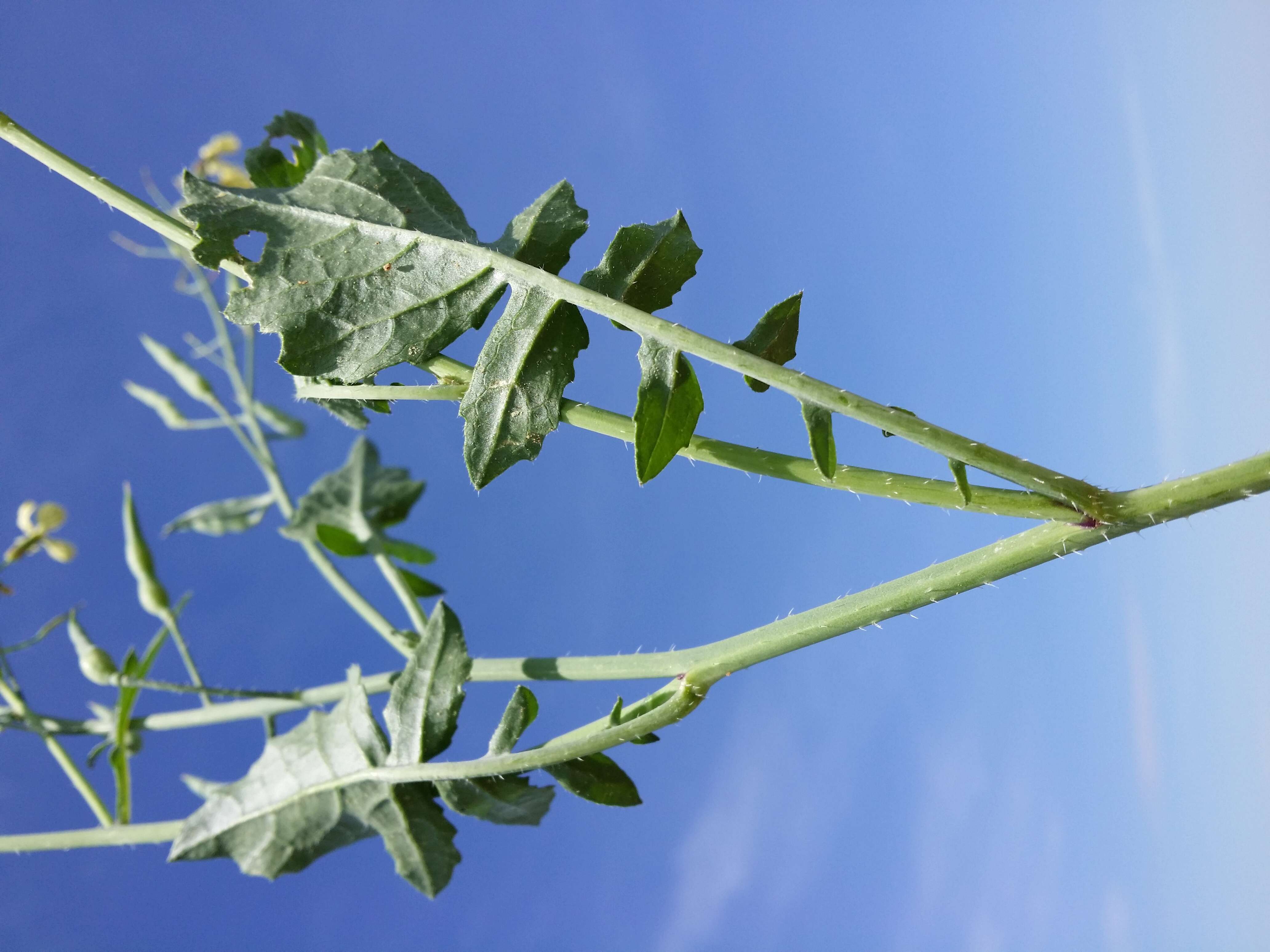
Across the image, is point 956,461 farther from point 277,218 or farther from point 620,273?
point 277,218

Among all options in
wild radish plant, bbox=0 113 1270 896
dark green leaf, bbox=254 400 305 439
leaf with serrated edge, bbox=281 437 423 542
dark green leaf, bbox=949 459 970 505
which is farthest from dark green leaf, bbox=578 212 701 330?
dark green leaf, bbox=254 400 305 439

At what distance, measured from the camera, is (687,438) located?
1.07ft

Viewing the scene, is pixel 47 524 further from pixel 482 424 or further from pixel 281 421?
pixel 482 424

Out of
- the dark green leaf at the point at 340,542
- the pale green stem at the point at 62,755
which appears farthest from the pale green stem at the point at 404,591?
the pale green stem at the point at 62,755

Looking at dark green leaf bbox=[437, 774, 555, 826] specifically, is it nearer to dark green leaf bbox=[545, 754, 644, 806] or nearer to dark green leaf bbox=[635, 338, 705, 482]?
dark green leaf bbox=[545, 754, 644, 806]

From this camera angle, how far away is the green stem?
33 centimetres

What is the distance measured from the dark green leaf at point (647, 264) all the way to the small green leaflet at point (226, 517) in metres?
0.58

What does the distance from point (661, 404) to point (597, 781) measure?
8.1 inches

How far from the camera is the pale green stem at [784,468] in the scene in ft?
1.00

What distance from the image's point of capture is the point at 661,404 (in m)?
0.32

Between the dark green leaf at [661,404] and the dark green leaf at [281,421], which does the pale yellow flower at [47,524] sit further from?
the dark green leaf at [661,404]

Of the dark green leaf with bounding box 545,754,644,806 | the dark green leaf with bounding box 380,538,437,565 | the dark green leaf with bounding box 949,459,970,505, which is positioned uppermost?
the dark green leaf with bounding box 380,538,437,565

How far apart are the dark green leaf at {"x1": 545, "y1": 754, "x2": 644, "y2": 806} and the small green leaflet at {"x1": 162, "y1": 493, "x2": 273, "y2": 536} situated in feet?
1.67

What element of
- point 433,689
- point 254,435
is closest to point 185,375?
point 254,435
